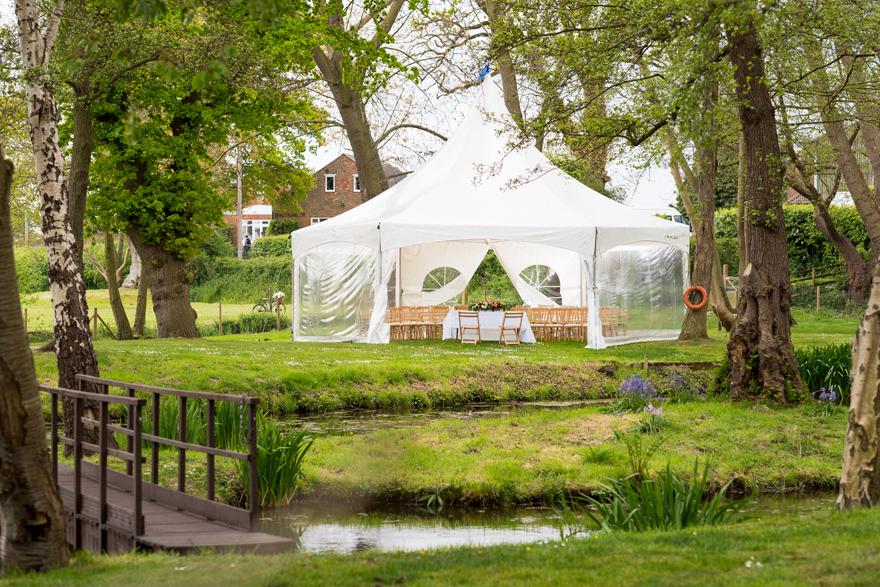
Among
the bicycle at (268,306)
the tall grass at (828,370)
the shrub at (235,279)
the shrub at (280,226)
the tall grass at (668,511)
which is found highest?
the shrub at (280,226)

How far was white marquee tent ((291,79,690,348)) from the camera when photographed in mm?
16766

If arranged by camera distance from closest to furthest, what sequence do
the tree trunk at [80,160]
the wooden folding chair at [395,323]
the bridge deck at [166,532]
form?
1. the bridge deck at [166,532]
2. the tree trunk at [80,160]
3. the wooden folding chair at [395,323]

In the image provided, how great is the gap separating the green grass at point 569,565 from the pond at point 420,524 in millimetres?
Answer: 1206

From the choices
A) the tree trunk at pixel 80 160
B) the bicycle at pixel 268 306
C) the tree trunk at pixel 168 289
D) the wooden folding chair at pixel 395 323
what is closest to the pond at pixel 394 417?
the tree trunk at pixel 80 160

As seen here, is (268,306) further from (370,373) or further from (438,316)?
(370,373)

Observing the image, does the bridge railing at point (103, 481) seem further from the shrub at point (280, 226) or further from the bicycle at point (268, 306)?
the shrub at point (280, 226)

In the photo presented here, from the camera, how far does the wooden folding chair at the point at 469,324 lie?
1755 centimetres

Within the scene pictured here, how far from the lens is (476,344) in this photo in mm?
17156

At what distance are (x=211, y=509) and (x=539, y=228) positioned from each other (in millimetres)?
12374

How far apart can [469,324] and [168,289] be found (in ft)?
22.8

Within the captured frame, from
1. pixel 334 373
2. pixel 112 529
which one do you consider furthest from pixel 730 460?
pixel 334 373

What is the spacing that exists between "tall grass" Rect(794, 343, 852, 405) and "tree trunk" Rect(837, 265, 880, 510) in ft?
15.8

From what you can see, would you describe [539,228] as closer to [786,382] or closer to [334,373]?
[334,373]

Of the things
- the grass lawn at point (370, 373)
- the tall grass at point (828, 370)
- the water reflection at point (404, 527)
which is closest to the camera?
the water reflection at point (404, 527)
